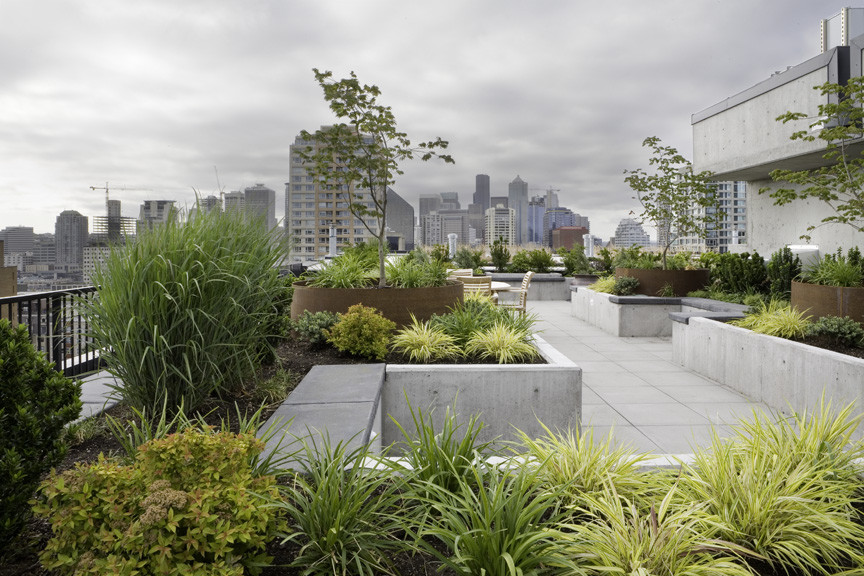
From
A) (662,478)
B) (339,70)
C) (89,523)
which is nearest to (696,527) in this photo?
(662,478)

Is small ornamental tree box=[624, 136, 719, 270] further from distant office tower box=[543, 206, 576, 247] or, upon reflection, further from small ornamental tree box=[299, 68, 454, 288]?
distant office tower box=[543, 206, 576, 247]

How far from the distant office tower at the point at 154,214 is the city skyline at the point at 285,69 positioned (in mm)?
94

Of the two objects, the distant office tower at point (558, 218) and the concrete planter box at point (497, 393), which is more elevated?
the distant office tower at point (558, 218)

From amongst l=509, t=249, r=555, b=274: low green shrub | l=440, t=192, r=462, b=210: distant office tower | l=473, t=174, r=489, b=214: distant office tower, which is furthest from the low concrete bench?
l=473, t=174, r=489, b=214: distant office tower

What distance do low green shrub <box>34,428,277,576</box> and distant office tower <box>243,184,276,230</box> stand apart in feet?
6.75

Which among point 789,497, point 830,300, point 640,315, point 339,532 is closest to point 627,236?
point 640,315

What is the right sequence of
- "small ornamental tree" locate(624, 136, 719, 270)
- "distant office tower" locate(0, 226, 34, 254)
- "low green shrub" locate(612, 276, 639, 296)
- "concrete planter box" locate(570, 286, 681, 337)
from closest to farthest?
"concrete planter box" locate(570, 286, 681, 337)
"low green shrub" locate(612, 276, 639, 296)
"small ornamental tree" locate(624, 136, 719, 270)
"distant office tower" locate(0, 226, 34, 254)

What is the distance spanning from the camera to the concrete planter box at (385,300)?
515 centimetres

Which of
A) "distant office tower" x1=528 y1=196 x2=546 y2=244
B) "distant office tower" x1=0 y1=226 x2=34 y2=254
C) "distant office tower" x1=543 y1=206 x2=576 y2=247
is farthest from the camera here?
"distant office tower" x1=528 y1=196 x2=546 y2=244

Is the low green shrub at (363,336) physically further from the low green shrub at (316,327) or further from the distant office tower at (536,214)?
the distant office tower at (536,214)

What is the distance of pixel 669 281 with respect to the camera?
30.7ft

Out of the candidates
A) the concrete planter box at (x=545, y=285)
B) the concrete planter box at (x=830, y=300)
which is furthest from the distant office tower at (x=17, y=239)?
the concrete planter box at (x=830, y=300)

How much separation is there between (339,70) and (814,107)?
900 centimetres

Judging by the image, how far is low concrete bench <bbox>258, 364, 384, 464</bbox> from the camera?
2.33 m
